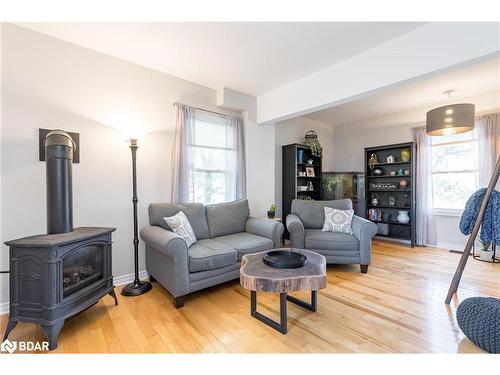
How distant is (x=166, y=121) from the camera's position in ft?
9.76

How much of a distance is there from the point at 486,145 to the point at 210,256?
4.41 metres

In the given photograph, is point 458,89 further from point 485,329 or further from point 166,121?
point 166,121

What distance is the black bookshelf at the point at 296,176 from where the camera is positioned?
167 inches

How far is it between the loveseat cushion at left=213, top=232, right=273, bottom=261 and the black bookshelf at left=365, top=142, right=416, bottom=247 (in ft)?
9.82

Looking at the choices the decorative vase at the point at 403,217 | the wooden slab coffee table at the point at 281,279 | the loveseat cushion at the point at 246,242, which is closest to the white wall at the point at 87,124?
the loveseat cushion at the point at 246,242

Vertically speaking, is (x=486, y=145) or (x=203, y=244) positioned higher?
(x=486, y=145)

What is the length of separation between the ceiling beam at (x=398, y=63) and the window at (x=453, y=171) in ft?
8.40

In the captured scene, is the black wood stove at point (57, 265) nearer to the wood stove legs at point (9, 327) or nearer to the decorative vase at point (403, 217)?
the wood stove legs at point (9, 327)

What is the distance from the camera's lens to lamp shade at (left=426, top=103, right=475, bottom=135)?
2.49m

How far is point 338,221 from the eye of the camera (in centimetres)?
321

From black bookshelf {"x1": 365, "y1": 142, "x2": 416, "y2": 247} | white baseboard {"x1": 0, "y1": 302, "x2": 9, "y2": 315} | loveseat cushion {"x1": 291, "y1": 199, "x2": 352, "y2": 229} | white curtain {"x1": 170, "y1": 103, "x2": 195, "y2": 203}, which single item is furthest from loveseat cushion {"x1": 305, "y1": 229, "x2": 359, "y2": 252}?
white baseboard {"x1": 0, "y1": 302, "x2": 9, "y2": 315}

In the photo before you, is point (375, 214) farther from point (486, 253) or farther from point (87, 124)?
point (87, 124)

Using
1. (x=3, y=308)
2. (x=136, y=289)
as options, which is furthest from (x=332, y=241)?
(x=3, y=308)
